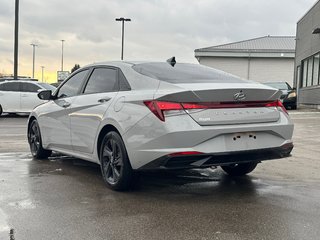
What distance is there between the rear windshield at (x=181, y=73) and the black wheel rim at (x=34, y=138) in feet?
9.37

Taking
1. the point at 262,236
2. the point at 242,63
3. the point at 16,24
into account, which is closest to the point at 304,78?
the point at 242,63

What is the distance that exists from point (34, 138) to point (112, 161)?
296 centimetres

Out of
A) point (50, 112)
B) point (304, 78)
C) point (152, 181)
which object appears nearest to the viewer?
point (152, 181)

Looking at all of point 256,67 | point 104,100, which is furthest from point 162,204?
point 256,67

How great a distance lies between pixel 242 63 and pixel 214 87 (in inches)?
1385

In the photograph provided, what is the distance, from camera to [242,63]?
3928 centimetres

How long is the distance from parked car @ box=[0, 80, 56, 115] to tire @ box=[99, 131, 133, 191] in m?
13.0

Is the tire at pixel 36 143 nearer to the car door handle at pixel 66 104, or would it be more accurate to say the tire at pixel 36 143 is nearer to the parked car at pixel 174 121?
the car door handle at pixel 66 104

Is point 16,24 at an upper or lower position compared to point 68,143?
upper

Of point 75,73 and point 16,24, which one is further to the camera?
point 16,24

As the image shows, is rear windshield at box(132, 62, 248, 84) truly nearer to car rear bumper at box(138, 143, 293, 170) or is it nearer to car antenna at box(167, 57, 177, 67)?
car antenna at box(167, 57, 177, 67)

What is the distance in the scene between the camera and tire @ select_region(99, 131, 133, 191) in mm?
5211

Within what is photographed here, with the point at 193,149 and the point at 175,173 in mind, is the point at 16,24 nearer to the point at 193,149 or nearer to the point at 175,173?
the point at 175,173

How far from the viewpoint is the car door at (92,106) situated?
570cm
